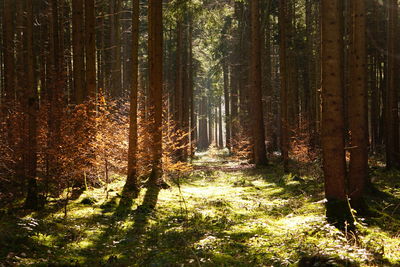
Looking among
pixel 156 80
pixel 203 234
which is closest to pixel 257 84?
pixel 156 80

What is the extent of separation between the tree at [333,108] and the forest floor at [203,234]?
2.65ft

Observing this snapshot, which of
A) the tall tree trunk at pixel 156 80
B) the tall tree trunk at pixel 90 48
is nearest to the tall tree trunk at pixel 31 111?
the tall tree trunk at pixel 90 48

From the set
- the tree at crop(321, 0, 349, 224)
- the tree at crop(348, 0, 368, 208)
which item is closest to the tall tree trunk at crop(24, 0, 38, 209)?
Answer: the tree at crop(321, 0, 349, 224)

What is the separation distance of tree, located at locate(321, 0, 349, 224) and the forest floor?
807 millimetres

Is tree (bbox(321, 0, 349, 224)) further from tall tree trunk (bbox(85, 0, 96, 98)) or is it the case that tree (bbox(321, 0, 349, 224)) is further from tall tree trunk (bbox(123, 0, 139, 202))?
tall tree trunk (bbox(85, 0, 96, 98))

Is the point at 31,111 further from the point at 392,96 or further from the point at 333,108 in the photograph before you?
the point at 392,96

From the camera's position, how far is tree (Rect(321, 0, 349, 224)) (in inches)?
297

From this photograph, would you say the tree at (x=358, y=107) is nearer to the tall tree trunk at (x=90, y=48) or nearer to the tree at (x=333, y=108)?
the tree at (x=333, y=108)

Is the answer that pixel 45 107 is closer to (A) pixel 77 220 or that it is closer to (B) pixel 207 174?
(A) pixel 77 220

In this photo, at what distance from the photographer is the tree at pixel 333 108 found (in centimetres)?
754

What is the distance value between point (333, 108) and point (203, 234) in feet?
12.5

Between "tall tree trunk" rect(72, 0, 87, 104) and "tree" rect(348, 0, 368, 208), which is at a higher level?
"tall tree trunk" rect(72, 0, 87, 104)

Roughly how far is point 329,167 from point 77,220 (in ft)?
19.4

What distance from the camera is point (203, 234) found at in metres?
7.82
